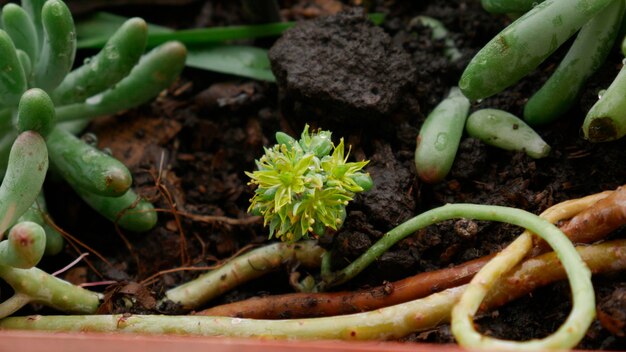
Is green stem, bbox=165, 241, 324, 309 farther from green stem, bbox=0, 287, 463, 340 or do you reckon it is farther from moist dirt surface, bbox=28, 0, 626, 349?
green stem, bbox=0, 287, 463, 340

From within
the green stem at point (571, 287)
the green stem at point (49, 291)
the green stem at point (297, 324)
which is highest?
the green stem at point (571, 287)

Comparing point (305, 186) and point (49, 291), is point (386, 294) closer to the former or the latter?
point (305, 186)

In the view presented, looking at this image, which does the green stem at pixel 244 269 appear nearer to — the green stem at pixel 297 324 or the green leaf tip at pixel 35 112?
the green stem at pixel 297 324

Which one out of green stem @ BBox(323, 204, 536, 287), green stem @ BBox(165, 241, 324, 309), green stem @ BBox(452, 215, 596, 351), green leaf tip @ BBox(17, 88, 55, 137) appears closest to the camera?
green stem @ BBox(452, 215, 596, 351)

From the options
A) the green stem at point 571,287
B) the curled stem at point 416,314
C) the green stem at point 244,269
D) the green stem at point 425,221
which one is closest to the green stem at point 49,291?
the green stem at point 244,269

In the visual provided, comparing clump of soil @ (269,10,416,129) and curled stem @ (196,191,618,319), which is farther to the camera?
clump of soil @ (269,10,416,129)

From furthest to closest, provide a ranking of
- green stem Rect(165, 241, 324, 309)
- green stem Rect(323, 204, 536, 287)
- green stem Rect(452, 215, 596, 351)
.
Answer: green stem Rect(165, 241, 324, 309)
green stem Rect(323, 204, 536, 287)
green stem Rect(452, 215, 596, 351)

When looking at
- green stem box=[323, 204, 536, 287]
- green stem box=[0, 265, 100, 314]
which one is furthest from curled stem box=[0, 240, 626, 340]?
green stem box=[0, 265, 100, 314]
